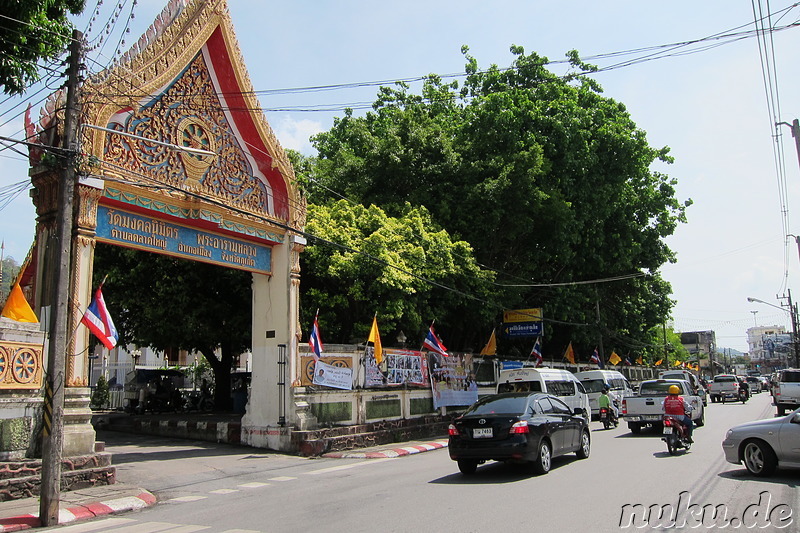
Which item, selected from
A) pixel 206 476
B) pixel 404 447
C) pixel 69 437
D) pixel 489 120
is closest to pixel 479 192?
pixel 489 120

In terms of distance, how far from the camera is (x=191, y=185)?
14.4m

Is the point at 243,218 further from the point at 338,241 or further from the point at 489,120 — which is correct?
the point at 489,120

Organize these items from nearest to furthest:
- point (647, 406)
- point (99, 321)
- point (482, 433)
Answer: point (482, 433), point (99, 321), point (647, 406)

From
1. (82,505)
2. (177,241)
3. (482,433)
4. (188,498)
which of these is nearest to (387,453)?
(482,433)

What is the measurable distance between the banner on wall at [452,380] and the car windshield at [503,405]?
393 inches

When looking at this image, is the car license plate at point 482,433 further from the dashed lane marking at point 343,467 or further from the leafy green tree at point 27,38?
the leafy green tree at point 27,38

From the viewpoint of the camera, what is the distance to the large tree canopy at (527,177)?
25.7m

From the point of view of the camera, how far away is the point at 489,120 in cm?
2658

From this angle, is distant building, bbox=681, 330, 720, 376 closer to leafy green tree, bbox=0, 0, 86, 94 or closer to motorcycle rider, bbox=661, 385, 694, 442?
motorcycle rider, bbox=661, 385, 694, 442

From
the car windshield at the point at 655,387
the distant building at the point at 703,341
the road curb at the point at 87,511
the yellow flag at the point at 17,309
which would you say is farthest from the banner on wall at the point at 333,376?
the distant building at the point at 703,341

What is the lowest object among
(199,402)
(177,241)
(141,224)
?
(199,402)

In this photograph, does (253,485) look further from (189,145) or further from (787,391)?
(787,391)

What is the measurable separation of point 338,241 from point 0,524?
12.4 metres

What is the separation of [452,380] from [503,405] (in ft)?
39.4
